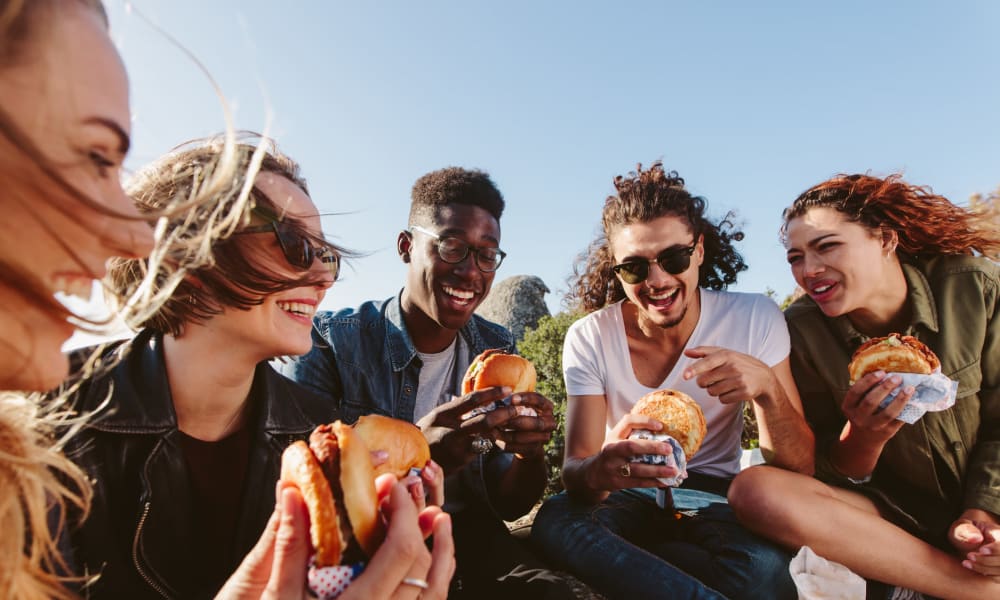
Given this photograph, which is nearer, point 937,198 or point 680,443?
point 680,443

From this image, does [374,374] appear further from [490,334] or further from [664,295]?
[664,295]

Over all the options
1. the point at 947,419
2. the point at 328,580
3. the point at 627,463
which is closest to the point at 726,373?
the point at 627,463

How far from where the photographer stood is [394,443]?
2.40 m

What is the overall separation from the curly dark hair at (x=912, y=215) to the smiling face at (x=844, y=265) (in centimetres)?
10

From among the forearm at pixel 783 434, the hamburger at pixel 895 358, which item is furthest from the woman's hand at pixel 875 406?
the forearm at pixel 783 434

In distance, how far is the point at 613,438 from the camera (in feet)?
11.9

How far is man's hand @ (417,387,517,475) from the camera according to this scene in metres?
3.16

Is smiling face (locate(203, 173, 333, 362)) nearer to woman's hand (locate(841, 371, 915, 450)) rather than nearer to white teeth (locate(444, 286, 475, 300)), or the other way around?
white teeth (locate(444, 286, 475, 300))

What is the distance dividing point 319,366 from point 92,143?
10.2 feet

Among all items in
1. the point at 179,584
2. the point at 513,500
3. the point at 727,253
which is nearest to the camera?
the point at 179,584

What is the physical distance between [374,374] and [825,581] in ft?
10.5

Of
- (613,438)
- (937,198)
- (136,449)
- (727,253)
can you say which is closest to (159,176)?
(136,449)

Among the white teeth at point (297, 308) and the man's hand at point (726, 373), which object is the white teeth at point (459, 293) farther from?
the man's hand at point (726, 373)

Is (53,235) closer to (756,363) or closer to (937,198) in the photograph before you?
(756,363)
